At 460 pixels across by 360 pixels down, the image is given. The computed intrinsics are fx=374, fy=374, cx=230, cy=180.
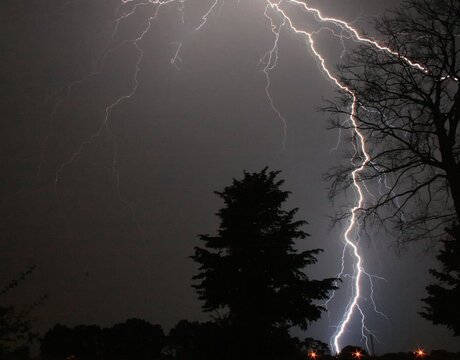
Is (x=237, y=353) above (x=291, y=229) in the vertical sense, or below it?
below

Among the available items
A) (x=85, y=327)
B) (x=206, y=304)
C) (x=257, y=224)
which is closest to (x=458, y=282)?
(x=257, y=224)

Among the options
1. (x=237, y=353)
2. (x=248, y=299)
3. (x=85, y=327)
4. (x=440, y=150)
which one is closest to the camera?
(x=440, y=150)

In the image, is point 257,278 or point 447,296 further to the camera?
point 447,296

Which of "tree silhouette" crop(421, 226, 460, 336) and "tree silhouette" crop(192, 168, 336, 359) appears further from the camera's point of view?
"tree silhouette" crop(421, 226, 460, 336)

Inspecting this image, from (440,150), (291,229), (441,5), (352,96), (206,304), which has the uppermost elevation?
(441,5)

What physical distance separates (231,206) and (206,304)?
293cm

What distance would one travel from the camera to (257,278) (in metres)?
10.1

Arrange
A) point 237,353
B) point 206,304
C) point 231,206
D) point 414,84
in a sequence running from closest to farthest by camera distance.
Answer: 1. point 414,84
2. point 237,353
3. point 206,304
4. point 231,206

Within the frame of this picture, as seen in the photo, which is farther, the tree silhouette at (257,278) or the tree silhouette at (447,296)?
the tree silhouette at (447,296)

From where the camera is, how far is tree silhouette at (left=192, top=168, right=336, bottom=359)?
9.49 metres

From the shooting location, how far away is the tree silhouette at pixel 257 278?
9492 mm

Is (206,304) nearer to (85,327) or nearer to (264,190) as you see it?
(264,190)

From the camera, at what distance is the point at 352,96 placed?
7.25 m

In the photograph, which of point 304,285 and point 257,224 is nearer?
point 304,285
